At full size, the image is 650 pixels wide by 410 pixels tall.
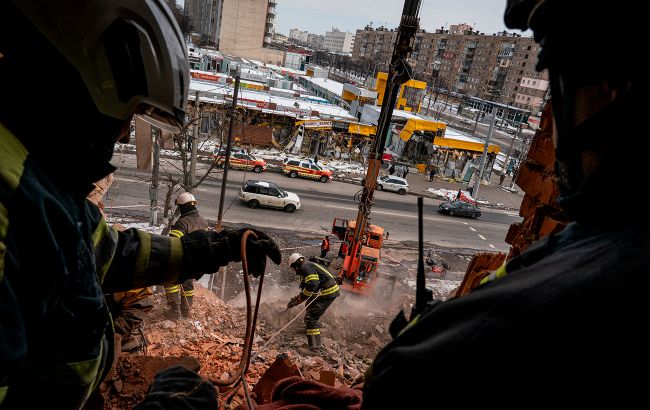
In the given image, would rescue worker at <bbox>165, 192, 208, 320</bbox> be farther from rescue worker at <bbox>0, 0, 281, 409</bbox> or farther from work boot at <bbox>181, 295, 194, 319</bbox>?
rescue worker at <bbox>0, 0, 281, 409</bbox>

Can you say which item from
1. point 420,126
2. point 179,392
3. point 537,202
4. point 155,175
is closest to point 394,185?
point 420,126

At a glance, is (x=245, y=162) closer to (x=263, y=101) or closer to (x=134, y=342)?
(x=263, y=101)

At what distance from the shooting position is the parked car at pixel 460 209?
25.8 meters

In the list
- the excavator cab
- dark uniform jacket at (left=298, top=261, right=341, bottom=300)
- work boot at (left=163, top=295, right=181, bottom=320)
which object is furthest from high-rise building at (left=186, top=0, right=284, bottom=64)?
work boot at (left=163, top=295, right=181, bottom=320)

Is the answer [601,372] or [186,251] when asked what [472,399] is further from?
[186,251]

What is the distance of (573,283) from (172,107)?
6.69 feet

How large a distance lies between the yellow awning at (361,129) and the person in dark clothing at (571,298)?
31798 millimetres

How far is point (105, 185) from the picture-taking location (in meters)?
6.55

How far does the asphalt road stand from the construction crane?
4.23m

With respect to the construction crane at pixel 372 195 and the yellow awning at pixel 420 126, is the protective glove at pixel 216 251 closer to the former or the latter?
the construction crane at pixel 372 195

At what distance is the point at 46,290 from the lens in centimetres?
147

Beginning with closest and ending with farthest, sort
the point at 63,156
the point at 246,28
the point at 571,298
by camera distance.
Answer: the point at 571,298 < the point at 63,156 < the point at 246,28

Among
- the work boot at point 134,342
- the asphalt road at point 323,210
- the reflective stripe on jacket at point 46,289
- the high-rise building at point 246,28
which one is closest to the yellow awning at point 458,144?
the asphalt road at point 323,210

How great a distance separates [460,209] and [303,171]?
10030mm
